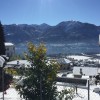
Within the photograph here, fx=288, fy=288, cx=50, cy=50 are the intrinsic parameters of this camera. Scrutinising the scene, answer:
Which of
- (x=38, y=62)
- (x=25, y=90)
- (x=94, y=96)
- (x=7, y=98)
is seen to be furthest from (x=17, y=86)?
(x=94, y=96)

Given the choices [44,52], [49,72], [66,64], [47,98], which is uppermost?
[44,52]

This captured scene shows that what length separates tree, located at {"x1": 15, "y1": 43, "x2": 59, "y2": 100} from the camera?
491 inches

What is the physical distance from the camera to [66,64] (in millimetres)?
76062

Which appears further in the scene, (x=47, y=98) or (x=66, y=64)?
(x=66, y=64)

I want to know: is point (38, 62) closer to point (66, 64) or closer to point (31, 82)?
point (31, 82)

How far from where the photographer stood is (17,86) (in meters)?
12.7

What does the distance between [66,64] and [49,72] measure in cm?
6375

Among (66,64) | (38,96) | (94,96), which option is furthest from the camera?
(66,64)

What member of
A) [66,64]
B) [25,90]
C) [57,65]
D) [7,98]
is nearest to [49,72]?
[57,65]

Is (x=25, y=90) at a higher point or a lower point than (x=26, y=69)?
lower

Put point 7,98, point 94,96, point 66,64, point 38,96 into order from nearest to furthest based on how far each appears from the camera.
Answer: point 38,96 < point 7,98 < point 94,96 < point 66,64

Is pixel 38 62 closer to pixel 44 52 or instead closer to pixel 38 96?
pixel 44 52

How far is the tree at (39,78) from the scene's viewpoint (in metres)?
12.5

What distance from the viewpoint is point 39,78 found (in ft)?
40.9
